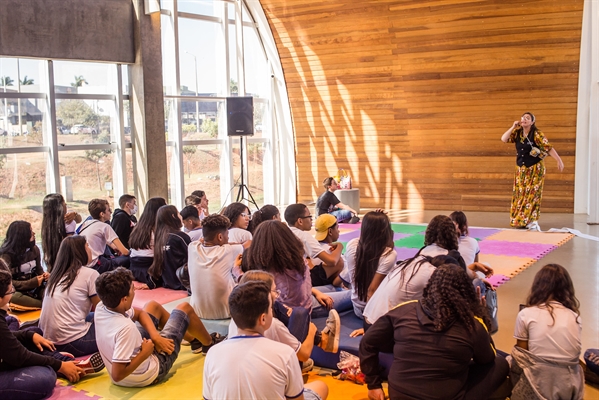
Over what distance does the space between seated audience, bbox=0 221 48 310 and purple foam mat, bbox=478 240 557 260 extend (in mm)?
5210

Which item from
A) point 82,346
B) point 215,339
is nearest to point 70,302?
point 82,346

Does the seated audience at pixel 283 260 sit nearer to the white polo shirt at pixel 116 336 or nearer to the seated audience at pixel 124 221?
the white polo shirt at pixel 116 336

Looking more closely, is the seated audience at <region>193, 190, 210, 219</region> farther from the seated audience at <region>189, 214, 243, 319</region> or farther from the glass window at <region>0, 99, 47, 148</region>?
the glass window at <region>0, 99, 47, 148</region>

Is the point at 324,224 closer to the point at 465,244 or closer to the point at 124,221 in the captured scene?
the point at 465,244

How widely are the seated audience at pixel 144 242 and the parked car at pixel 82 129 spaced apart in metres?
3.89

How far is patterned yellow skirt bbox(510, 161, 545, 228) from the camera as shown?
970 centimetres

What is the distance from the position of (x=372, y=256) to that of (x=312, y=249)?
0.86 m

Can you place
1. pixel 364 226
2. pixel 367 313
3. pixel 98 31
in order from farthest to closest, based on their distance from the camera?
pixel 98 31
pixel 364 226
pixel 367 313

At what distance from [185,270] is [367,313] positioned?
2279 mm

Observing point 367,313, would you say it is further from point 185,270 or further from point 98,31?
point 98,31

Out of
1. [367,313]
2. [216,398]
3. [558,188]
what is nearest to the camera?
[216,398]

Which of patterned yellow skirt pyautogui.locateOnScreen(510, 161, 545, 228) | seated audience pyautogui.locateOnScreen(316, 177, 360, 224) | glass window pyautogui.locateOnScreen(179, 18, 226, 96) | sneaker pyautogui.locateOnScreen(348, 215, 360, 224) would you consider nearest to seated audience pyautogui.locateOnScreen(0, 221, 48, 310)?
seated audience pyautogui.locateOnScreen(316, 177, 360, 224)

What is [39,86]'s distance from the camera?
9.47 metres

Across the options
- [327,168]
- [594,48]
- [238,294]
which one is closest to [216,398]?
[238,294]
